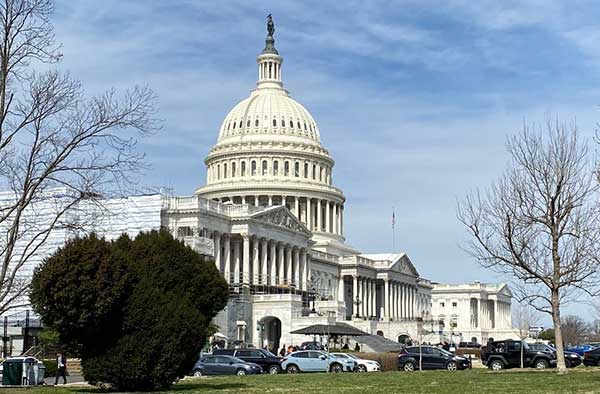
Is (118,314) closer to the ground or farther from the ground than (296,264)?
closer to the ground

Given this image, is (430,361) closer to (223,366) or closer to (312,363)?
(312,363)

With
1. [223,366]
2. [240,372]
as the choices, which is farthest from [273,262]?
[240,372]

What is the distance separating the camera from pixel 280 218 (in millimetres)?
125812

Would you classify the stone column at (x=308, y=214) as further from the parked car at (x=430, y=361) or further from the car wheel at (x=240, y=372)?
the car wheel at (x=240, y=372)

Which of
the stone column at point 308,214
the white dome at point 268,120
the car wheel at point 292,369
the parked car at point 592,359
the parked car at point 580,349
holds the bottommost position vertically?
the car wheel at point 292,369

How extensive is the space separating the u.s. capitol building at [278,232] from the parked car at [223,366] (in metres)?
44.7

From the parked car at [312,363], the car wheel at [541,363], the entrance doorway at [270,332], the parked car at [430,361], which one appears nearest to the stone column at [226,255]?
the entrance doorway at [270,332]

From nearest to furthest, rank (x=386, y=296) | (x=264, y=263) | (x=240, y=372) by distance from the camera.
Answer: (x=240, y=372) → (x=264, y=263) → (x=386, y=296)

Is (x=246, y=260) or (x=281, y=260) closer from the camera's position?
(x=246, y=260)

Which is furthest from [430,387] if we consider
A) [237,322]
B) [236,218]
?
[236,218]

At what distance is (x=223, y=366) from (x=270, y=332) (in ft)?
188

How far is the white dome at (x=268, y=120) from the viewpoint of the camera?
16062cm

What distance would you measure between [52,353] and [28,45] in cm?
4436

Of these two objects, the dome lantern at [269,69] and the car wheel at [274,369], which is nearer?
the car wheel at [274,369]
